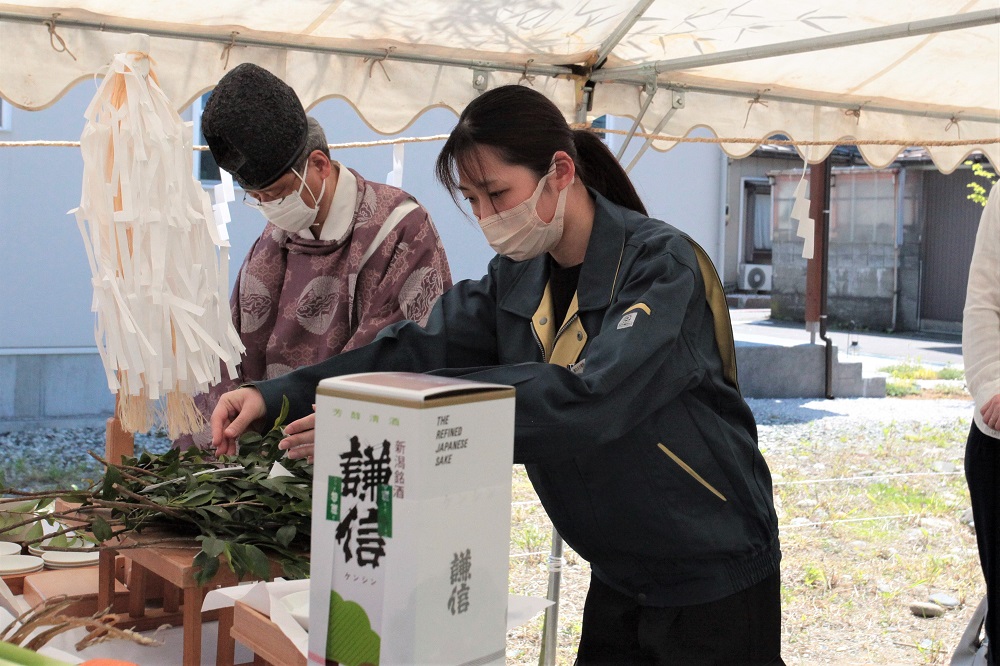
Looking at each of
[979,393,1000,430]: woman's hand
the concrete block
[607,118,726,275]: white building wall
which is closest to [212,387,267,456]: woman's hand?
[979,393,1000,430]: woman's hand

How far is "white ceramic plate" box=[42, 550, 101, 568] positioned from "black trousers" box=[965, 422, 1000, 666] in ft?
6.78

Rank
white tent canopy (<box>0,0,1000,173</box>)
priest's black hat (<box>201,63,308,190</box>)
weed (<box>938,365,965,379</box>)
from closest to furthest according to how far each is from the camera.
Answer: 1. priest's black hat (<box>201,63,308,190</box>)
2. white tent canopy (<box>0,0,1000,173</box>)
3. weed (<box>938,365,965,379</box>)

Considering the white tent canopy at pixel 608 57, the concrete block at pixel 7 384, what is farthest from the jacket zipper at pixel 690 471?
the concrete block at pixel 7 384

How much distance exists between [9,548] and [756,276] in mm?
18163

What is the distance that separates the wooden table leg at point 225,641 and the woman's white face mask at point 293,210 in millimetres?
946

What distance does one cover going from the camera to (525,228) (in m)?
1.36

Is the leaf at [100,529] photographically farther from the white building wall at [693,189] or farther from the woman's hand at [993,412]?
the white building wall at [693,189]

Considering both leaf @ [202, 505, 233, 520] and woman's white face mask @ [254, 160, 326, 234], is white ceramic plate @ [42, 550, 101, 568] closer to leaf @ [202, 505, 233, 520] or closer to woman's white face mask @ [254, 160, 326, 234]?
leaf @ [202, 505, 233, 520]

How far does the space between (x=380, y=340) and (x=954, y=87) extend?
295 centimetres

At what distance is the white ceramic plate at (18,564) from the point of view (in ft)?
4.42

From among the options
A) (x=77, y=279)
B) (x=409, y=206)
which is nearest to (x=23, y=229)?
(x=77, y=279)

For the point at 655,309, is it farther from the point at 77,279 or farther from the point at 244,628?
the point at 77,279

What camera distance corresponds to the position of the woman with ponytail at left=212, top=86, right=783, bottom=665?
1.27m

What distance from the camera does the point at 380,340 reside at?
1399 millimetres
